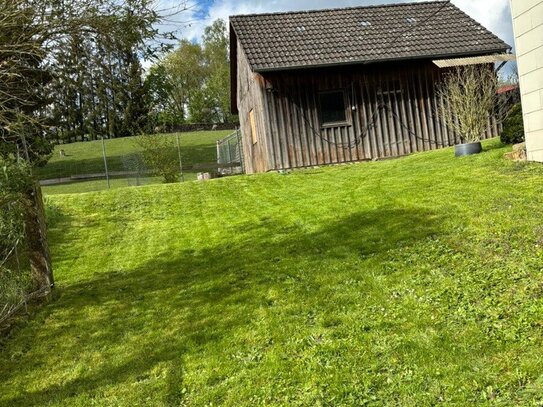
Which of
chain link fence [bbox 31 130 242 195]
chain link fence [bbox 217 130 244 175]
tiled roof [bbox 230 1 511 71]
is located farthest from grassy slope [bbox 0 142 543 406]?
chain link fence [bbox 217 130 244 175]

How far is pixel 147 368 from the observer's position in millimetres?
4500

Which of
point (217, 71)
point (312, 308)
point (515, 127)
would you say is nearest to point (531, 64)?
point (515, 127)

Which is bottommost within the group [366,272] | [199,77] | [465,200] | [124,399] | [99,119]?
[124,399]

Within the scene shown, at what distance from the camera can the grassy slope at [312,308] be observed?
12.5 ft

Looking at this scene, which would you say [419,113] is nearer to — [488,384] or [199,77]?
[488,384]

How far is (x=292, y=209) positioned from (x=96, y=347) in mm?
5555

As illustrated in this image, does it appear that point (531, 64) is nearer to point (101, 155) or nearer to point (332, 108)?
point (332, 108)

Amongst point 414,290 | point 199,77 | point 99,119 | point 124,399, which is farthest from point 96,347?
point 199,77

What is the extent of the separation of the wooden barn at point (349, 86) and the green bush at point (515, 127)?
5146 millimetres

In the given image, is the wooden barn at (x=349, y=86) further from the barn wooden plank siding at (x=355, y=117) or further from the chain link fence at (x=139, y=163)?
the chain link fence at (x=139, y=163)

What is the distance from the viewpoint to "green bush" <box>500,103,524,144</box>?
37.1 ft

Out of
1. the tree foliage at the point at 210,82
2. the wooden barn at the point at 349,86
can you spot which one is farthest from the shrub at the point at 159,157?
the tree foliage at the point at 210,82

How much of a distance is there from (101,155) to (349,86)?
26576mm

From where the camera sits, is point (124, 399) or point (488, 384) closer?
point (488, 384)
